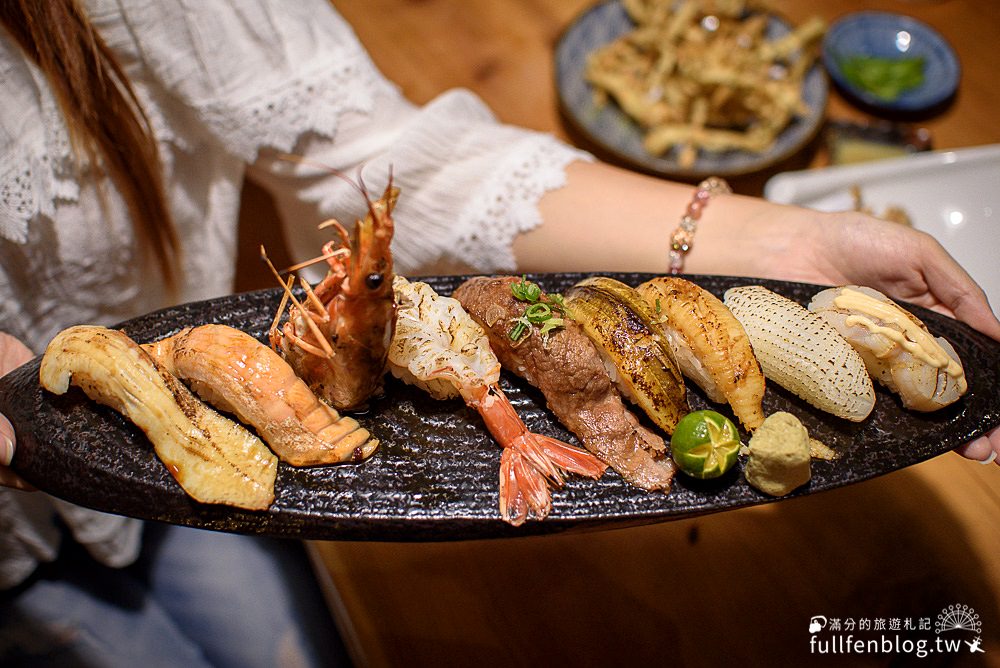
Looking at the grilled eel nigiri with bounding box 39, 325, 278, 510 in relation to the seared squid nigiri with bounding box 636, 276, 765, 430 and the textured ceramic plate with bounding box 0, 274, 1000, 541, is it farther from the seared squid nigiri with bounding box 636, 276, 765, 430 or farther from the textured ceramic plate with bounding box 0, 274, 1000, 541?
the seared squid nigiri with bounding box 636, 276, 765, 430

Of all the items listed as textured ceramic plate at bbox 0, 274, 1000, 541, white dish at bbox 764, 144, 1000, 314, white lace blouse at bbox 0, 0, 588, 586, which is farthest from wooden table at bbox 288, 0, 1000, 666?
white dish at bbox 764, 144, 1000, 314

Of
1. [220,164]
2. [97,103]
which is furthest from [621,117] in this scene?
[97,103]

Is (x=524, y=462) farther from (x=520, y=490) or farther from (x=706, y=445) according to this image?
(x=706, y=445)

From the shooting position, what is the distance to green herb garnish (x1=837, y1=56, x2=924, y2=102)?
2477 millimetres

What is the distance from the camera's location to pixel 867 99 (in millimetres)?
2461

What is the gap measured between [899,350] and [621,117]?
1.49m

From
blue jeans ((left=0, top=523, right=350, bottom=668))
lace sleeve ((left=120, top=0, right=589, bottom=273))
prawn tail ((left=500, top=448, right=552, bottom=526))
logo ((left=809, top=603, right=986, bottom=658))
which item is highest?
lace sleeve ((left=120, top=0, right=589, bottom=273))

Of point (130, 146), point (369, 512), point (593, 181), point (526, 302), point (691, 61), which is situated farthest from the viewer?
point (691, 61)

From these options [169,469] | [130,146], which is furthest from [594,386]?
[130,146]

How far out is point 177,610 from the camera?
1.91 meters

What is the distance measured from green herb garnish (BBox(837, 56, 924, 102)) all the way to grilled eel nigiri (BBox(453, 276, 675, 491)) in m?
1.99

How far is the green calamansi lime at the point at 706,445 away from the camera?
3.39 feet

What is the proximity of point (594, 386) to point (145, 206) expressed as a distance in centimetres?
110

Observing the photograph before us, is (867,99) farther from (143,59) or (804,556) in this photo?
(143,59)
